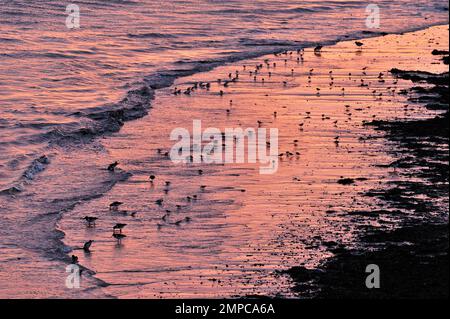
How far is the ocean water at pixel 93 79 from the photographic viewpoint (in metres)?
14.7

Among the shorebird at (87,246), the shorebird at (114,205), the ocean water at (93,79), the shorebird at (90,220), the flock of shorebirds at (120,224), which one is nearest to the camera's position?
the shorebird at (87,246)

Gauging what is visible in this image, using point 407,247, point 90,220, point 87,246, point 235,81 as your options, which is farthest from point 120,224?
point 235,81

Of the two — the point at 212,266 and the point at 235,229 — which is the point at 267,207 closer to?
the point at 235,229

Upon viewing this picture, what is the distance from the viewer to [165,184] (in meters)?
17.4

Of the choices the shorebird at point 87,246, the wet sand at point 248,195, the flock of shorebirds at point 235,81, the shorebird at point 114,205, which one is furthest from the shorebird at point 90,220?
the shorebird at point 87,246

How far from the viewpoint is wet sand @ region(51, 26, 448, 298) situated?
43.3ft

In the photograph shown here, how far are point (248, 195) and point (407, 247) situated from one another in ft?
12.6

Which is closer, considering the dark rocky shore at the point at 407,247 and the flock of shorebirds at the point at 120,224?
the dark rocky shore at the point at 407,247

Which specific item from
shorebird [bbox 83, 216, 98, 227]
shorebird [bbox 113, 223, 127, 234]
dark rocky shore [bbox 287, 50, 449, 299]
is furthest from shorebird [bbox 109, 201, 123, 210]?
dark rocky shore [bbox 287, 50, 449, 299]

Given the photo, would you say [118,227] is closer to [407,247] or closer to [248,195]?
[248,195]

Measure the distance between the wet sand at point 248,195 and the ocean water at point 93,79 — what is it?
Answer: 0.11m

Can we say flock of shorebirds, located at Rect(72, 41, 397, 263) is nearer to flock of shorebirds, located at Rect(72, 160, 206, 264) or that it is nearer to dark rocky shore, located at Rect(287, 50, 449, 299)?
flock of shorebirds, located at Rect(72, 160, 206, 264)

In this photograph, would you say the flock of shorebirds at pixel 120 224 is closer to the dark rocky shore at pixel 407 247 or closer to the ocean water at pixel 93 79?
the ocean water at pixel 93 79

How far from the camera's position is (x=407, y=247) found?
1318cm
